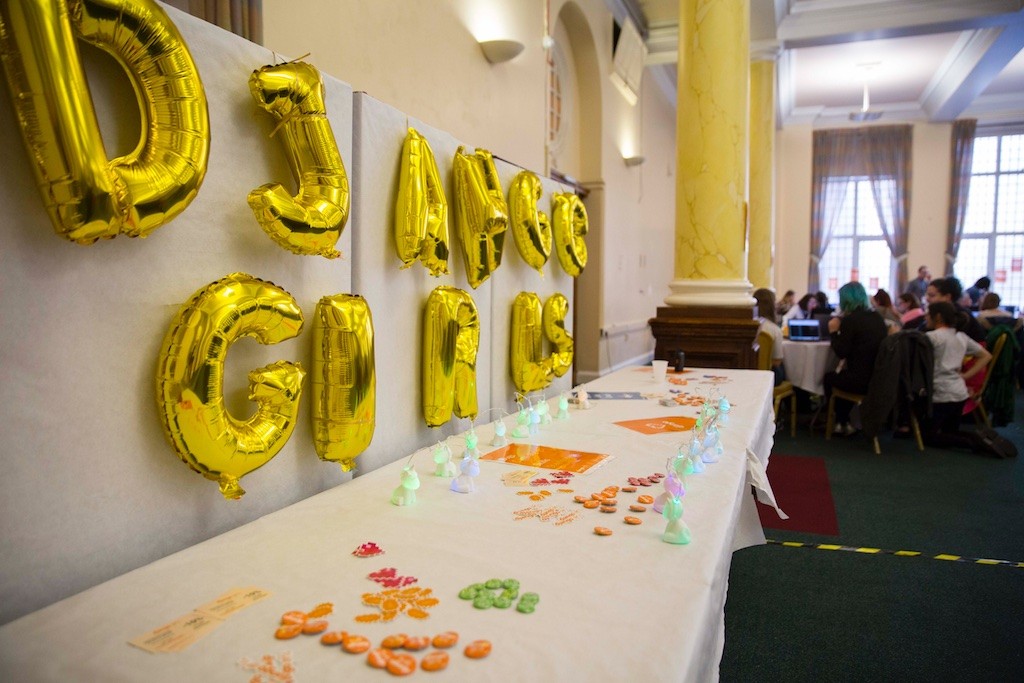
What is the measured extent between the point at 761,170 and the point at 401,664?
29.5ft

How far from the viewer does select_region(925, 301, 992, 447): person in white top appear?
17.2 ft

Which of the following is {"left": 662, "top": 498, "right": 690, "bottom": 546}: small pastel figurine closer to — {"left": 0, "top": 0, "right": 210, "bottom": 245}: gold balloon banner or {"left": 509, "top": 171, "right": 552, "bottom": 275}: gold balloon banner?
{"left": 0, "top": 0, "right": 210, "bottom": 245}: gold balloon banner

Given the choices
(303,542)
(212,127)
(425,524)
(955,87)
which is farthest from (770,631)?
(955,87)

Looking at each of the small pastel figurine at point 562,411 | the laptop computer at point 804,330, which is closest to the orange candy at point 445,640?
the small pastel figurine at point 562,411

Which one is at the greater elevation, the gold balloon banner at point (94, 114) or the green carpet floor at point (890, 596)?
the gold balloon banner at point (94, 114)

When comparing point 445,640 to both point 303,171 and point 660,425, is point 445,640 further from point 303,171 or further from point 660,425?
point 660,425

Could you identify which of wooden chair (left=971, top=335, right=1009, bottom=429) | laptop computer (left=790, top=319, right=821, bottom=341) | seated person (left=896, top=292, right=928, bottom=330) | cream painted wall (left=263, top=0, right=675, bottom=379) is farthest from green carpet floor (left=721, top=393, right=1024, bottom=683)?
seated person (left=896, top=292, right=928, bottom=330)

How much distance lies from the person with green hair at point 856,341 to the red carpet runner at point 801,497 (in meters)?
0.86

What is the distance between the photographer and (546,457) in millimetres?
1687

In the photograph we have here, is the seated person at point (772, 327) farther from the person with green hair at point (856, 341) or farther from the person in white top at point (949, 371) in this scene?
the person in white top at point (949, 371)

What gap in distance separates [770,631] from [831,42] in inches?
290

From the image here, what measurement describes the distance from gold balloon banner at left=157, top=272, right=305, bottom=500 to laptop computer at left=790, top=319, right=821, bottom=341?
609cm

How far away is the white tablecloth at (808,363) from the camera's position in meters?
6.05

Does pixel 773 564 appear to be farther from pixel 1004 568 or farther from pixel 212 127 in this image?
pixel 212 127
